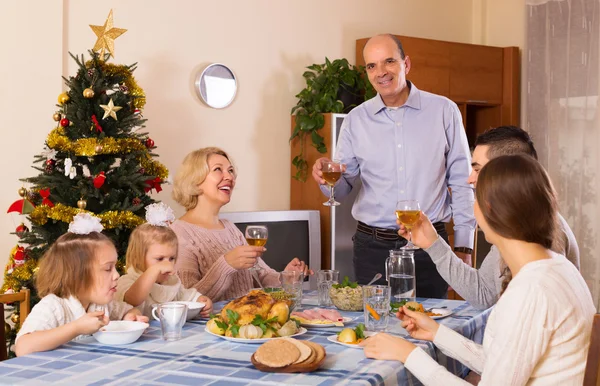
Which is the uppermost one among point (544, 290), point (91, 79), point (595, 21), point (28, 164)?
point (595, 21)

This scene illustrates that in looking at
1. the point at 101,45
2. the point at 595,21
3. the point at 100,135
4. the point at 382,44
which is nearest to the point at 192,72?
the point at 101,45

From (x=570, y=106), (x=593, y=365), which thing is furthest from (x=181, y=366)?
(x=570, y=106)

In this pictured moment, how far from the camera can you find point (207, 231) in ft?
9.96

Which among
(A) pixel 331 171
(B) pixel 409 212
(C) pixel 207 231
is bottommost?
(C) pixel 207 231

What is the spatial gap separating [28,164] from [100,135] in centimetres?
47

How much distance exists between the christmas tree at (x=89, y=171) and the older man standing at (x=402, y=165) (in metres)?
0.95

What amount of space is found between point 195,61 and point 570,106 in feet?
10.0

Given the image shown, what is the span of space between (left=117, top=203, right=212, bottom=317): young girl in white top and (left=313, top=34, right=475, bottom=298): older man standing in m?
1.08

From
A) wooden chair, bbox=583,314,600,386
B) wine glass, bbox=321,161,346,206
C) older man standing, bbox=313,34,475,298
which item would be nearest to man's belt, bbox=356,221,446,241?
older man standing, bbox=313,34,475,298

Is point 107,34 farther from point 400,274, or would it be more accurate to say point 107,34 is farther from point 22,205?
point 400,274

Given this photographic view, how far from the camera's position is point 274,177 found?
16.6 feet

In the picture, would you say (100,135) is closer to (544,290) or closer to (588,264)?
(544,290)

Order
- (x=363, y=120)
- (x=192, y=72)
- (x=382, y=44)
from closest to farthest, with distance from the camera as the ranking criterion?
(x=382, y=44) → (x=363, y=120) → (x=192, y=72)

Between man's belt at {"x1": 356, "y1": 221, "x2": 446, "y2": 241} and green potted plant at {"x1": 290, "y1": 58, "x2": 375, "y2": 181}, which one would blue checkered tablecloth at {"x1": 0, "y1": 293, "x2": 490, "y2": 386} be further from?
green potted plant at {"x1": 290, "y1": 58, "x2": 375, "y2": 181}
